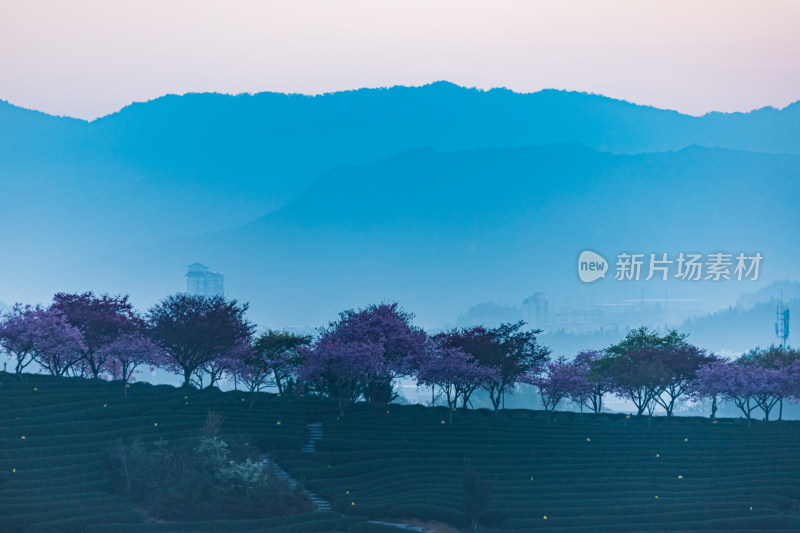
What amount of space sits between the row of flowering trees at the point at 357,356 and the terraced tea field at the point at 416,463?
4837 millimetres

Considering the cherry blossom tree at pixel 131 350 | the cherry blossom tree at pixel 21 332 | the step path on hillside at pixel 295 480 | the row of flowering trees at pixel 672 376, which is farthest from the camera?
the row of flowering trees at pixel 672 376

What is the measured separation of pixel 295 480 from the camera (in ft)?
210

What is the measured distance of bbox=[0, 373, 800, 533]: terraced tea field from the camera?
5350cm

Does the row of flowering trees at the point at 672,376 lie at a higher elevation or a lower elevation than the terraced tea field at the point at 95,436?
higher

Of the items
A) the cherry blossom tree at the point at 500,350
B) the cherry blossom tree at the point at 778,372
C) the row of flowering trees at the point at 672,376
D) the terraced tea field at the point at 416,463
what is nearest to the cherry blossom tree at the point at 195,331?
the terraced tea field at the point at 416,463

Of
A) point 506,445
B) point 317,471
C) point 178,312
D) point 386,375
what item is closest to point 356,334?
point 386,375

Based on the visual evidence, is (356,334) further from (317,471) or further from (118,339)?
(317,471)

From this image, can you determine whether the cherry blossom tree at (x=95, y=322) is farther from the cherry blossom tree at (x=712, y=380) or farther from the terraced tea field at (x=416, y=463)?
the cherry blossom tree at (x=712, y=380)

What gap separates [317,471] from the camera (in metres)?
64.3

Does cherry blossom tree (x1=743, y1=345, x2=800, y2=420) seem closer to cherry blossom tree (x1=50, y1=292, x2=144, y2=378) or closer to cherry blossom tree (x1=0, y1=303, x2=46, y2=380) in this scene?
cherry blossom tree (x1=50, y1=292, x2=144, y2=378)

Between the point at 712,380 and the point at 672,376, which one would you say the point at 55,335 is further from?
the point at 712,380

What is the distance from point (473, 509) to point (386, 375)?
4078cm

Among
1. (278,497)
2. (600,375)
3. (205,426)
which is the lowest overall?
(278,497)

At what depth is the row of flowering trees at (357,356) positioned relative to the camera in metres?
Result: 87.8
